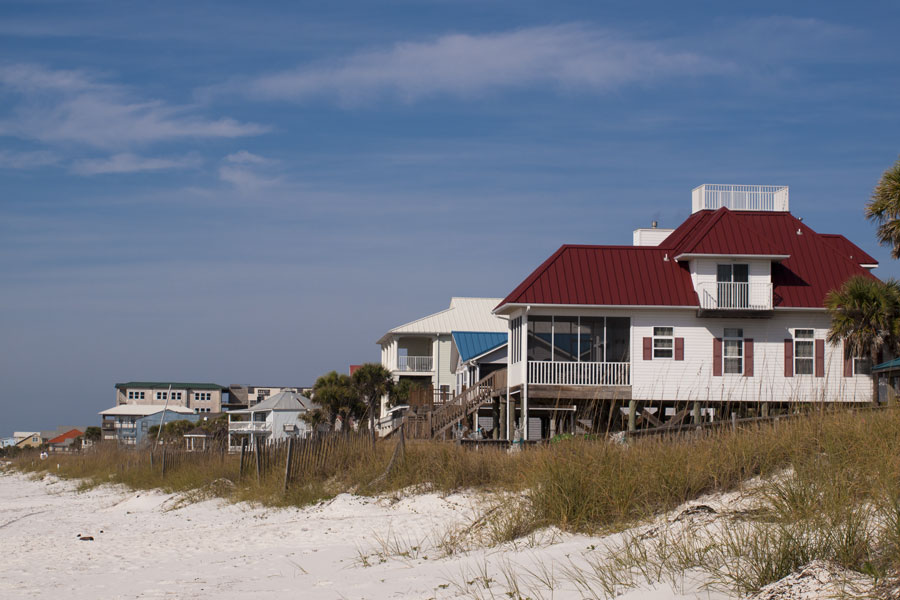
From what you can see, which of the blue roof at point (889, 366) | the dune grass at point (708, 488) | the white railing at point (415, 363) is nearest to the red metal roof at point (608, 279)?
the blue roof at point (889, 366)

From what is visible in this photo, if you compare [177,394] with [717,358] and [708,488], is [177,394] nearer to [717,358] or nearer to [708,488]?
[717,358]

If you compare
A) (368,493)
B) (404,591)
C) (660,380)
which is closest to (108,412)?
(660,380)

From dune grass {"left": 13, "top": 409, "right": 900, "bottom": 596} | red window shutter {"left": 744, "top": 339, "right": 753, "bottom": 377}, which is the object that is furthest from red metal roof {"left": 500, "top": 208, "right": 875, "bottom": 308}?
dune grass {"left": 13, "top": 409, "right": 900, "bottom": 596}

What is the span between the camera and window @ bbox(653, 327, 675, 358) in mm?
27247

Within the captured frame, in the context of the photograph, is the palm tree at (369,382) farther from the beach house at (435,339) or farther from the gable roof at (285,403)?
the gable roof at (285,403)

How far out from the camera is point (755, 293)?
26953 mm

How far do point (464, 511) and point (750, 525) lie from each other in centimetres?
616

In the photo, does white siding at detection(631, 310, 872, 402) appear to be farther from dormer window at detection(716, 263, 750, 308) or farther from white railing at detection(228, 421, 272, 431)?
white railing at detection(228, 421, 272, 431)

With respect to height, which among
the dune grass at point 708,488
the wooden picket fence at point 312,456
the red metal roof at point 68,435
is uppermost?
the dune grass at point 708,488

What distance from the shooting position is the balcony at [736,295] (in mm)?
26859

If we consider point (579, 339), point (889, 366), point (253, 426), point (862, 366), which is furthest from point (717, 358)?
point (253, 426)

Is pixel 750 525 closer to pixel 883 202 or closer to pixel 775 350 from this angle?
pixel 883 202

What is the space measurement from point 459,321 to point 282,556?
44970mm

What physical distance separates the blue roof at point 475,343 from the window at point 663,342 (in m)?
11.8
